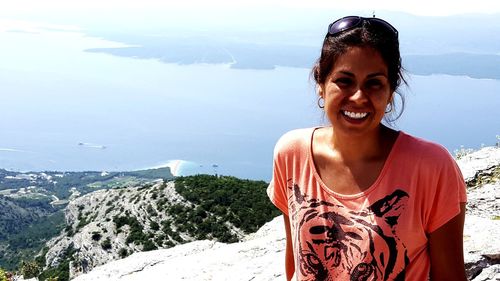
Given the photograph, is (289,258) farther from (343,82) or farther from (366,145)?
(343,82)

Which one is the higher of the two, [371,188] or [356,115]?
[356,115]

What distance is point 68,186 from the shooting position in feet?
513

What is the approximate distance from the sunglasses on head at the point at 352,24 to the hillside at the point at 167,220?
91.6 ft

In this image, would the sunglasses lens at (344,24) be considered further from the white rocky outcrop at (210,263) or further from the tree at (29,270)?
the tree at (29,270)

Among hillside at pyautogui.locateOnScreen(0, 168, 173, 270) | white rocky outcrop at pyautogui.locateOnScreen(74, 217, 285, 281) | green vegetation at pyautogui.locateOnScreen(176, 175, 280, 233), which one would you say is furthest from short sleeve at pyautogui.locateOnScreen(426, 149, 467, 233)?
hillside at pyautogui.locateOnScreen(0, 168, 173, 270)

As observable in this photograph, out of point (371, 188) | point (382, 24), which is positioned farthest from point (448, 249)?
point (382, 24)

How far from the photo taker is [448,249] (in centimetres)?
218

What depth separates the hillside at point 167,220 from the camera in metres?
33.1

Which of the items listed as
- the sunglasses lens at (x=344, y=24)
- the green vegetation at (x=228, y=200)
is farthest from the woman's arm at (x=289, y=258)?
the green vegetation at (x=228, y=200)

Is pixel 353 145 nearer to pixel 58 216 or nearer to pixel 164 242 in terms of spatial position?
pixel 164 242

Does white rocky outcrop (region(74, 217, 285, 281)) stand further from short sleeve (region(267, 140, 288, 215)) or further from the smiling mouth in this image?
the smiling mouth

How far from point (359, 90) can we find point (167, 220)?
37036 mm

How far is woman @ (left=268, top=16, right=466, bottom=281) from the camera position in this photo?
2.16 metres

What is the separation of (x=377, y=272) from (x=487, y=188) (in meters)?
4.47
